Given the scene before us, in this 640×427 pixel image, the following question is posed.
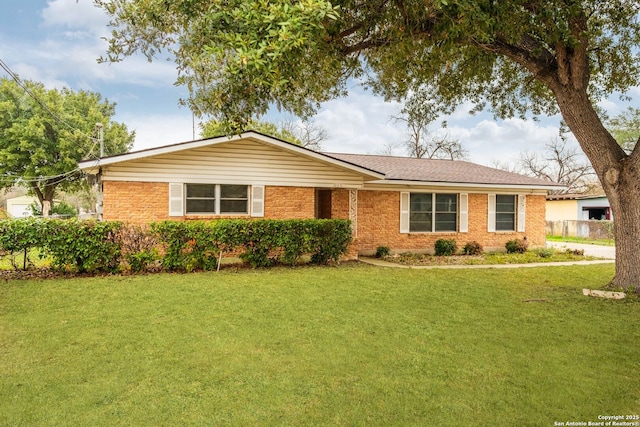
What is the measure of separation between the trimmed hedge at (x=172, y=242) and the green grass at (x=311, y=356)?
1471 millimetres

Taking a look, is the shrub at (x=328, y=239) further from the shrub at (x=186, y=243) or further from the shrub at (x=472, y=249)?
the shrub at (x=472, y=249)

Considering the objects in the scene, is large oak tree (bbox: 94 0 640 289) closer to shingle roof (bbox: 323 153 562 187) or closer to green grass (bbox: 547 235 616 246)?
shingle roof (bbox: 323 153 562 187)

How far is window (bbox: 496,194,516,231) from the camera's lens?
16.1m

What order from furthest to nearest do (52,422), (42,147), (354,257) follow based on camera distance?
(42,147) → (354,257) → (52,422)

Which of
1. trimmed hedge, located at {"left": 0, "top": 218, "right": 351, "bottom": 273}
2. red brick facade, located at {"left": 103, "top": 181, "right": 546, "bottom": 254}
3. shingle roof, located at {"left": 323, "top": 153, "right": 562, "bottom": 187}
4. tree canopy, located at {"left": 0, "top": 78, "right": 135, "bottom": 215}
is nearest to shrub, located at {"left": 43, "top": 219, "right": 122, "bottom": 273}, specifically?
trimmed hedge, located at {"left": 0, "top": 218, "right": 351, "bottom": 273}

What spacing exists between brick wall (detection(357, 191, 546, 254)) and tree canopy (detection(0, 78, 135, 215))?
21769 mm

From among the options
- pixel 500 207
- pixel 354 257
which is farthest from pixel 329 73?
pixel 500 207

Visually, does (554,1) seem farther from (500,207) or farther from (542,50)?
(500,207)

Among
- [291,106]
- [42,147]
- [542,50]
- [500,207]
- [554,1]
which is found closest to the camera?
[554,1]

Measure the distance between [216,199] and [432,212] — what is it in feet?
25.9

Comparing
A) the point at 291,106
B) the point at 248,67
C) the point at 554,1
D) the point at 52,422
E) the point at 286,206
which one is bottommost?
the point at 52,422

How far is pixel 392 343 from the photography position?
471 centimetres

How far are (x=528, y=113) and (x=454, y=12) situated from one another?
6.62 m

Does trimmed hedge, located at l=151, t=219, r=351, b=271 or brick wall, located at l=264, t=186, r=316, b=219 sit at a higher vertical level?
brick wall, located at l=264, t=186, r=316, b=219
